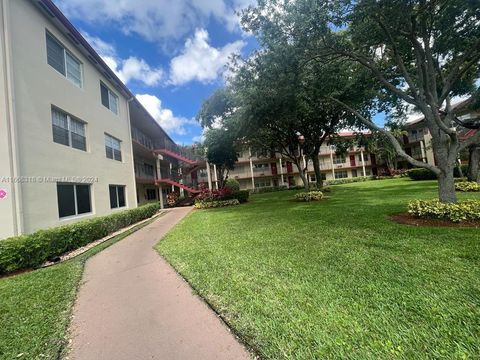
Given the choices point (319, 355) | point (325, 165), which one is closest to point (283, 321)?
point (319, 355)

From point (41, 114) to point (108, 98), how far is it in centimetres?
647

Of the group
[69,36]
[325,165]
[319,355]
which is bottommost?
[319,355]

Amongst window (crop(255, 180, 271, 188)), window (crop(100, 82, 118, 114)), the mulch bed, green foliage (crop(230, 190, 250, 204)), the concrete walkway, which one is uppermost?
window (crop(100, 82, 118, 114))

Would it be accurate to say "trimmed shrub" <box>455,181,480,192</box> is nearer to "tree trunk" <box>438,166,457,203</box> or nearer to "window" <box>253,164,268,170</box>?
"tree trunk" <box>438,166,457,203</box>

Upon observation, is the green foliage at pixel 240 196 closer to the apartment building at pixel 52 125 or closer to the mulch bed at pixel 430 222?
the apartment building at pixel 52 125

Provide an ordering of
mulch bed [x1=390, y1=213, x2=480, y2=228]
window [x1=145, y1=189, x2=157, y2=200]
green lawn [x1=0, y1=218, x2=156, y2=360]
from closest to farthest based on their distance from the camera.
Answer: green lawn [x1=0, y1=218, x2=156, y2=360] < mulch bed [x1=390, y1=213, x2=480, y2=228] < window [x1=145, y1=189, x2=157, y2=200]

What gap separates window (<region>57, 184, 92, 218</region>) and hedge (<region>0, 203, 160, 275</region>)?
0.93 meters

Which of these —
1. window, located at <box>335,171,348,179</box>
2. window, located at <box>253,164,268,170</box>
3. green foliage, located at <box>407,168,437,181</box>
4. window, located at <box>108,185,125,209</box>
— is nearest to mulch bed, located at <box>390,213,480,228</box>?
window, located at <box>108,185,125,209</box>

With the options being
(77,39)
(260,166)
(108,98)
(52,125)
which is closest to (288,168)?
(260,166)

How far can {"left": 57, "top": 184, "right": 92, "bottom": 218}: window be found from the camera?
938cm

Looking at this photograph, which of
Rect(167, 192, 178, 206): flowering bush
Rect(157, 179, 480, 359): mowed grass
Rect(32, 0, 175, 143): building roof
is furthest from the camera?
Rect(167, 192, 178, 206): flowering bush

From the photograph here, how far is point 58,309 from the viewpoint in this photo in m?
4.07

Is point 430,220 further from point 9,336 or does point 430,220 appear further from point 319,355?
point 9,336

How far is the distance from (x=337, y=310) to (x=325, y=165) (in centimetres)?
4563
